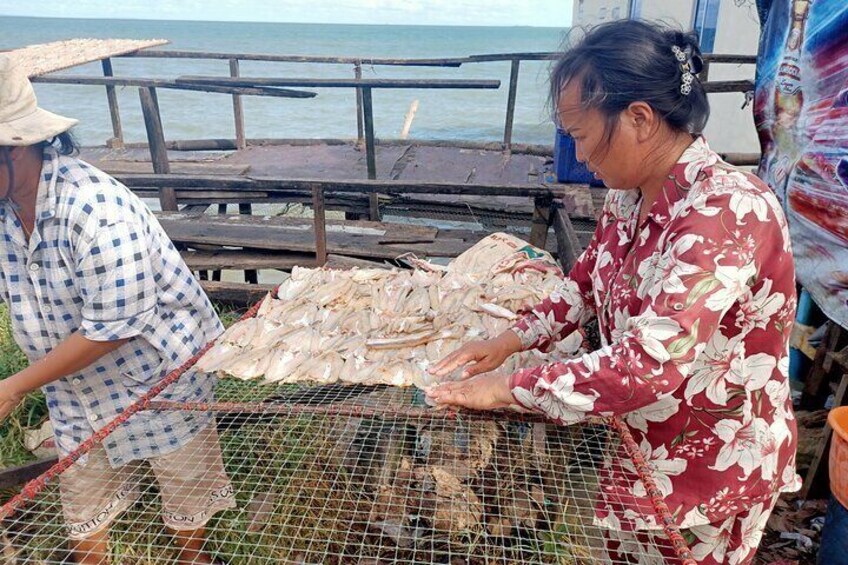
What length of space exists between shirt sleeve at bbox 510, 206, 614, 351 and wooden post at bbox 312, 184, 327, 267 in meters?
2.67

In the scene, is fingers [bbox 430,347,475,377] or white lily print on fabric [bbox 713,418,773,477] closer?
white lily print on fabric [bbox 713,418,773,477]

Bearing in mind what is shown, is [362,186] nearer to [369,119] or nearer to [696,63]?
[369,119]

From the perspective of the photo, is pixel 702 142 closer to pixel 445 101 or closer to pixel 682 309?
pixel 682 309

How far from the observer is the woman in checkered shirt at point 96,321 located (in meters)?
2.01

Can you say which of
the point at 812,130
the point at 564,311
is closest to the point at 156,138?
the point at 564,311

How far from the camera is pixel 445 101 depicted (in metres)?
32.5

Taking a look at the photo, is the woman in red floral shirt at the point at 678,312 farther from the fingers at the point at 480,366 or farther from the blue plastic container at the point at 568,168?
the blue plastic container at the point at 568,168

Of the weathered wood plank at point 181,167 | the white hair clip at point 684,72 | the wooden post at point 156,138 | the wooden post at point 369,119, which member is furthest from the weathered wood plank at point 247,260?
the white hair clip at point 684,72

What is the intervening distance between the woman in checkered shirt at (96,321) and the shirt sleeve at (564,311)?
4.39 ft

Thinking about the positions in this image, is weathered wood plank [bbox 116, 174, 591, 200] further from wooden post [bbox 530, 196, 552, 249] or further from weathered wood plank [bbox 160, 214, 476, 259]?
weathered wood plank [bbox 160, 214, 476, 259]

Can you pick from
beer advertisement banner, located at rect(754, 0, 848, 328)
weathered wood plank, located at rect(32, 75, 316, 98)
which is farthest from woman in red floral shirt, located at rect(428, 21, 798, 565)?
weathered wood plank, located at rect(32, 75, 316, 98)

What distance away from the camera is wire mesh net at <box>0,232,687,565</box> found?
1.93m

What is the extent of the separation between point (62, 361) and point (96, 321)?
0.21m

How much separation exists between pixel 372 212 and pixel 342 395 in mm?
3439
